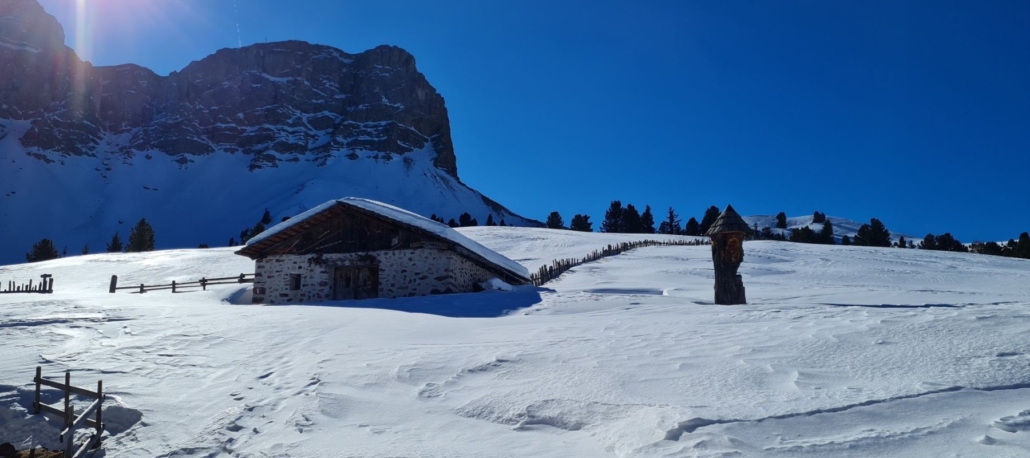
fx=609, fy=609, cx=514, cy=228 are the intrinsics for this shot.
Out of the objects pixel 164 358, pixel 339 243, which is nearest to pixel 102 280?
pixel 339 243

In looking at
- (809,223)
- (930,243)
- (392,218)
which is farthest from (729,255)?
(809,223)

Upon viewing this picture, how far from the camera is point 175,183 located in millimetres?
149625

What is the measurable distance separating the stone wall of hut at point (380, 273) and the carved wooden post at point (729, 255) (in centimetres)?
974

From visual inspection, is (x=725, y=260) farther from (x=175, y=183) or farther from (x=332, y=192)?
(x=175, y=183)

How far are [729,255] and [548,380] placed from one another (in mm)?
7996

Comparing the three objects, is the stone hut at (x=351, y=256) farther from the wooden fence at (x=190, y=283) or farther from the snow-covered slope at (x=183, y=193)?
the snow-covered slope at (x=183, y=193)

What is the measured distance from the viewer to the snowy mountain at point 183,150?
412 feet

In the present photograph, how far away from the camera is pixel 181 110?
602ft

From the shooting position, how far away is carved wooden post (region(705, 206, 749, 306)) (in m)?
13.5

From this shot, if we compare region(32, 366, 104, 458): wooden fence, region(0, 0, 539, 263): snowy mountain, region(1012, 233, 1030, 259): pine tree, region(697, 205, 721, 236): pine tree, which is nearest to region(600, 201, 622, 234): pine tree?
region(697, 205, 721, 236): pine tree

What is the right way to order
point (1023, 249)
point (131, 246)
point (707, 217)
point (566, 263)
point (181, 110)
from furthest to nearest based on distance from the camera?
→ point (181, 110)
point (707, 217)
point (131, 246)
point (1023, 249)
point (566, 263)

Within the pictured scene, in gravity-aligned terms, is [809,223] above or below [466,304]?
above

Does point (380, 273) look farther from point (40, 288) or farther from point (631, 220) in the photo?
point (631, 220)

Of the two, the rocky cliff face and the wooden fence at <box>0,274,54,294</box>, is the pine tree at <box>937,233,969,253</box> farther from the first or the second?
the rocky cliff face
